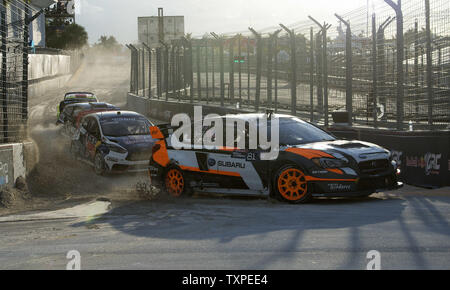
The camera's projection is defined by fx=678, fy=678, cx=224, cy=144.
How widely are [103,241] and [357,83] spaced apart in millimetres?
8158

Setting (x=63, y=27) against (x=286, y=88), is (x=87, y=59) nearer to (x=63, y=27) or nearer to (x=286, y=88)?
(x=63, y=27)

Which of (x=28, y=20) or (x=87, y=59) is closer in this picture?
(x=28, y=20)

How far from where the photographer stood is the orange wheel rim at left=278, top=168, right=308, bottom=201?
9.16 meters

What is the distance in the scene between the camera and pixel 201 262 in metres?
5.84

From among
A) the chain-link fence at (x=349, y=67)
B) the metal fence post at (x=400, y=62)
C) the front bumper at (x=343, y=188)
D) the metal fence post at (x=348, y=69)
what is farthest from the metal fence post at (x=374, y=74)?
the front bumper at (x=343, y=188)

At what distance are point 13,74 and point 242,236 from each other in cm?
717

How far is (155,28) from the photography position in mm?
80250

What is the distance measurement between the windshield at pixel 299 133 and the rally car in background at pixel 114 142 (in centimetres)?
444

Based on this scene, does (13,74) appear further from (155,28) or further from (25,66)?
(155,28)

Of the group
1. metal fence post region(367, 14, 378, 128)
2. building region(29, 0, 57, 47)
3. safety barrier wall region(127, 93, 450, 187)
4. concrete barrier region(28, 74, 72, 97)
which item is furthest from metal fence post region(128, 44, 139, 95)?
building region(29, 0, 57, 47)

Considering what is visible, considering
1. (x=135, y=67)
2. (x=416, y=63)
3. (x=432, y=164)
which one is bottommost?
(x=432, y=164)

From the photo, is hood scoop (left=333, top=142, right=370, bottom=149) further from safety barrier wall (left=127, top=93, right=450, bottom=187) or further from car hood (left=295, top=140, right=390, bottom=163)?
safety barrier wall (left=127, top=93, right=450, bottom=187)

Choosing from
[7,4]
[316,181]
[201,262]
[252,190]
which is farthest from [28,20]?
[201,262]

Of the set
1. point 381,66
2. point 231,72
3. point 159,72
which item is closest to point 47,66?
point 159,72
